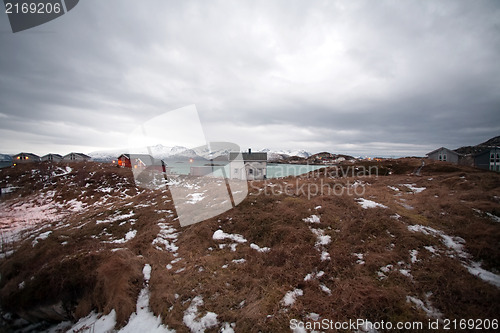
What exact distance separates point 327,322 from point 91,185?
39178mm

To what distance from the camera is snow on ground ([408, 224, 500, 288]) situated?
18.0 ft

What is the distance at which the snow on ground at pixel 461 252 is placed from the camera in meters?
5.50

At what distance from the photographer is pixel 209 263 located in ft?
25.5

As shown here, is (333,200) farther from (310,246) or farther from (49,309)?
(49,309)

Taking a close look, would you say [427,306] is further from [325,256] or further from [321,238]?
[321,238]

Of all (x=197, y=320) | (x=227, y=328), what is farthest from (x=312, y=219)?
(x=197, y=320)

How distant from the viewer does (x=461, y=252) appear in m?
6.78

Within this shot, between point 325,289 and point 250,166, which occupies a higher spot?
point 250,166

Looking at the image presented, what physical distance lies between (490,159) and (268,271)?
6149 cm

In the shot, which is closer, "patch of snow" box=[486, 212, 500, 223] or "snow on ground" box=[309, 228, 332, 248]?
"snow on ground" box=[309, 228, 332, 248]

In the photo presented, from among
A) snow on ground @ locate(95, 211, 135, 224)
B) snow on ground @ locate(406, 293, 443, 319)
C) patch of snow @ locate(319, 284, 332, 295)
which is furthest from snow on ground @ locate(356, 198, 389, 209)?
snow on ground @ locate(95, 211, 135, 224)

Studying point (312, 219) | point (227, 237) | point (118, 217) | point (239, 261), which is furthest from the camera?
point (118, 217)

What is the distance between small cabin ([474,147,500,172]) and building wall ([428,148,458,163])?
1145 cm

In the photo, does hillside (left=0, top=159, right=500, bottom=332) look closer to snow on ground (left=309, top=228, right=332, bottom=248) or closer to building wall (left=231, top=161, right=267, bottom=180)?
snow on ground (left=309, top=228, right=332, bottom=248)
